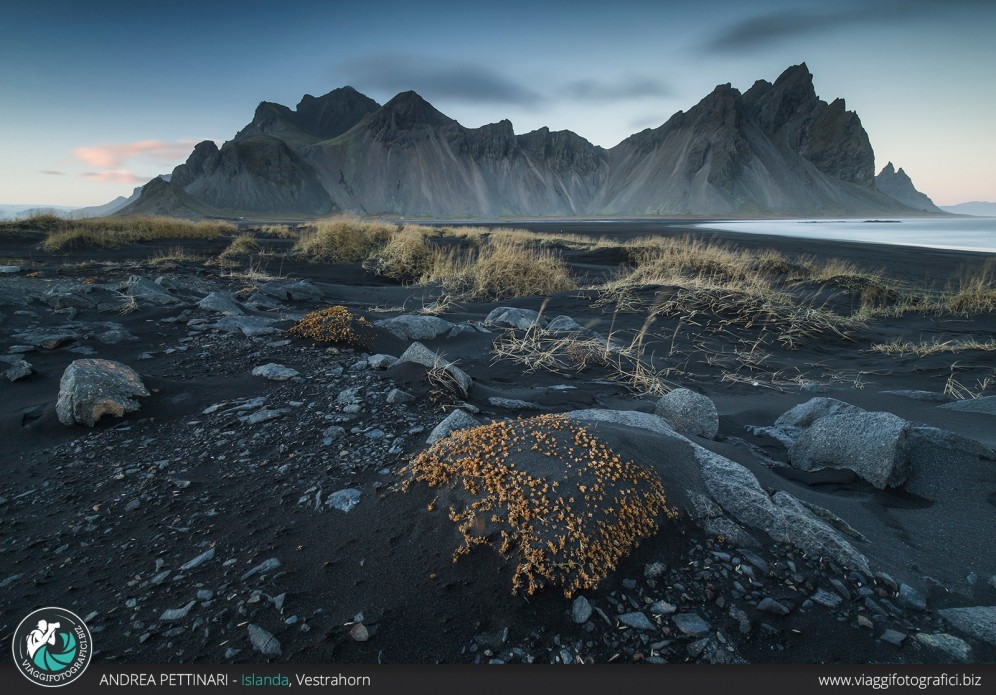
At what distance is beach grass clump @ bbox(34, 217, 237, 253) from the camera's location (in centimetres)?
→ 1397

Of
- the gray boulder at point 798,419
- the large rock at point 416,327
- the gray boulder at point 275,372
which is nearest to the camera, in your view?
the gray boulder at point 798,419

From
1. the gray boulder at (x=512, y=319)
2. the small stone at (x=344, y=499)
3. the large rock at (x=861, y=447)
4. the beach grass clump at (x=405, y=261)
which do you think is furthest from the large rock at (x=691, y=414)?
the beach grass clump at (x=405, y=261)

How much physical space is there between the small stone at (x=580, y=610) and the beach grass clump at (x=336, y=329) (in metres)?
3.64

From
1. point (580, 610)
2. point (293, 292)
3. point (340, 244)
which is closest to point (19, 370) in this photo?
point (293, 292)

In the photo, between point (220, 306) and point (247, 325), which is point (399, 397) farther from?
point (220, 306)

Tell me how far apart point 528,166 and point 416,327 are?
129 meters

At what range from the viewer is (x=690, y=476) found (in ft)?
6.77

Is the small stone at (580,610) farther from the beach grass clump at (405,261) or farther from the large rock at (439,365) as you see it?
the beach grass clump at (405,261)

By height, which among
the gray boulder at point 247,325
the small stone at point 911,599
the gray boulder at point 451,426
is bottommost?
the small stone at point 911,599

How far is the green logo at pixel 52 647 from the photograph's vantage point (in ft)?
3.58

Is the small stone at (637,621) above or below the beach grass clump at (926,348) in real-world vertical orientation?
above

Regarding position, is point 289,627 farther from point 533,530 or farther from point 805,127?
point 805,127

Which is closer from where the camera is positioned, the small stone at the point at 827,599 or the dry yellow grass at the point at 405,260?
the small stone at the point at 827,599

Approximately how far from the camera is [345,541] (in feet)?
6.09
